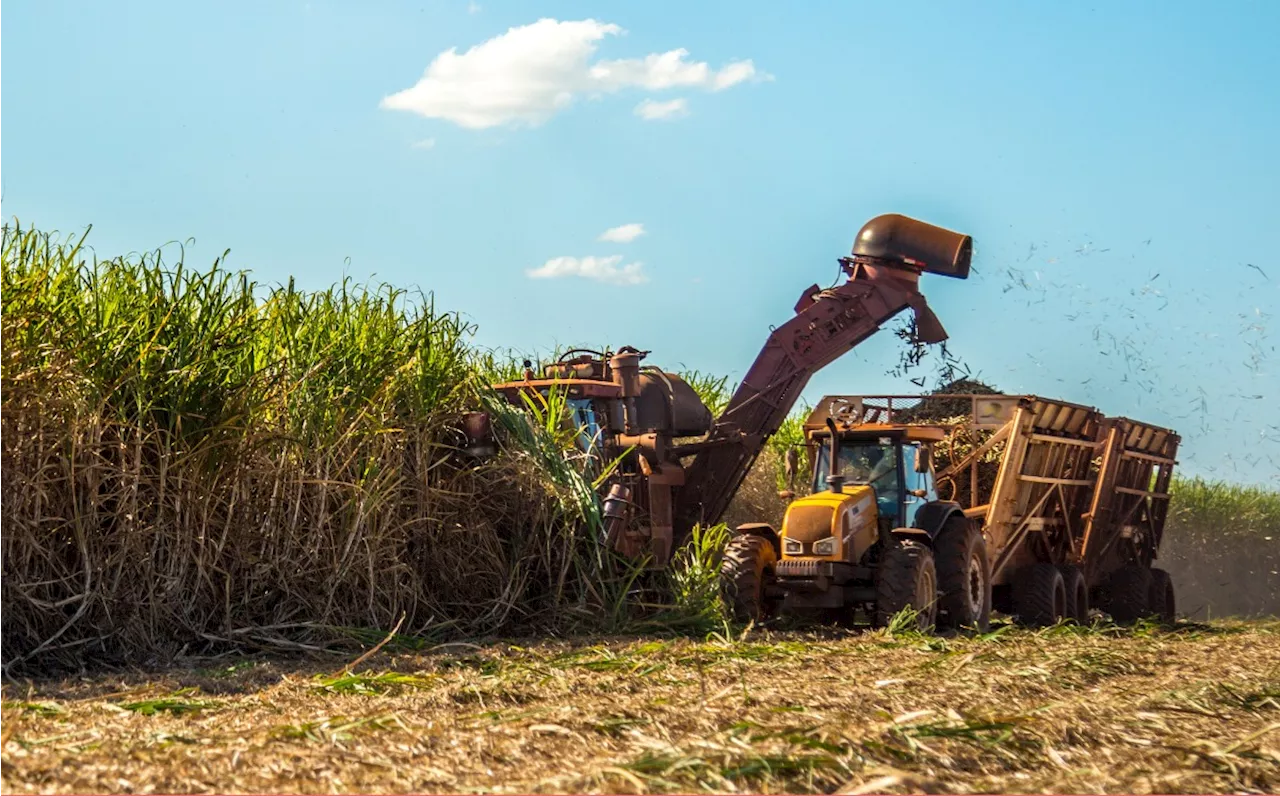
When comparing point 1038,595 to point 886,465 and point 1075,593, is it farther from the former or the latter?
point 886,465

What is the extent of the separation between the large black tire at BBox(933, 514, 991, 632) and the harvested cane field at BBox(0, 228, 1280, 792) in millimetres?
446

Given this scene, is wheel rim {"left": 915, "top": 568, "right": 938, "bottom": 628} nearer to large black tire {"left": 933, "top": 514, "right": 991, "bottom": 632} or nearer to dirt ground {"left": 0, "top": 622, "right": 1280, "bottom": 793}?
large black tire {"left": 933, "top": 514, "right": 991, "bottom": 632}

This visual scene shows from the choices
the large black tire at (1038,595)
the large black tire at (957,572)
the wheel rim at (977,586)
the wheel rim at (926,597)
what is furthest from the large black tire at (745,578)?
the large black tire at (1038,595)

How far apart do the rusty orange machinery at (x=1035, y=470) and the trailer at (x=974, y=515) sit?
0.01 meters

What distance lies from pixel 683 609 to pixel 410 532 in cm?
222

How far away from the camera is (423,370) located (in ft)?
34.3

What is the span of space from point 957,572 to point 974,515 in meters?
1.62

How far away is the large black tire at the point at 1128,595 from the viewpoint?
51.2 feet

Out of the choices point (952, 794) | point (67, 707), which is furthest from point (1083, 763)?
point (67, 707)

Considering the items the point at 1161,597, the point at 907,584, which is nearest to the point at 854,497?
the point at 907,584

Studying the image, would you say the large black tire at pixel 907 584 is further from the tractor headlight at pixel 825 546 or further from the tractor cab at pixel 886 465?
the tractor cab at pixel 886 465

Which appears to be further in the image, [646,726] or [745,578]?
[745,578]

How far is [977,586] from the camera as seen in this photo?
12125mm

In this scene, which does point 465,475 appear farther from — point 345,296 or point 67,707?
point 67,707
